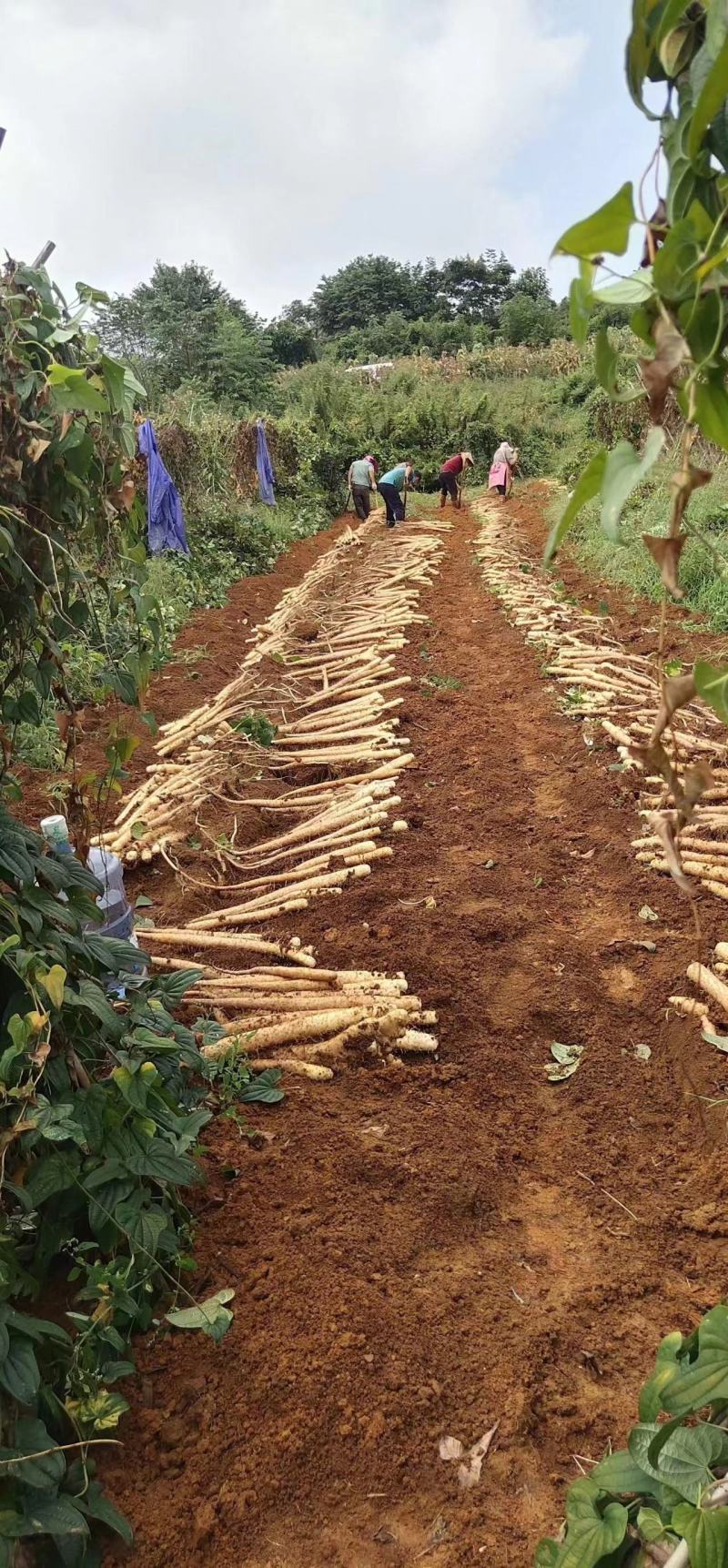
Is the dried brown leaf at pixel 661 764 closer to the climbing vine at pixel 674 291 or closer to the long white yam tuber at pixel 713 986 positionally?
the climbing vine at pixel 674 291

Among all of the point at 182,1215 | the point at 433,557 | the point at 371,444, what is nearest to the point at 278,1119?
the point at 182,1215

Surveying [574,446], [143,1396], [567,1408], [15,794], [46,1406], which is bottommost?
[567,1408]

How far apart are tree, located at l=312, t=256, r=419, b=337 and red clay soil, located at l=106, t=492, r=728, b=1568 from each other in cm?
5271

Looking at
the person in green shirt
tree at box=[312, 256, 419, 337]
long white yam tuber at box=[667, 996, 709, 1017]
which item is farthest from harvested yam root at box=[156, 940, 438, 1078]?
tree at box=[312, 256, 419, 337]

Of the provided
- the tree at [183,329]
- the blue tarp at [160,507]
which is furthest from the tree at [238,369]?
the blue tarp at [160,507]

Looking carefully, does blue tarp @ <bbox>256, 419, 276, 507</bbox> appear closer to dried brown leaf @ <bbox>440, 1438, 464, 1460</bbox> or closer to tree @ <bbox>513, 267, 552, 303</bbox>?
dried brown leaf @ <bbox>440, 1438, 464, 1460</bbox>

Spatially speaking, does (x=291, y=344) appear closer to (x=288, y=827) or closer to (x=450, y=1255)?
(x=288, y=827)

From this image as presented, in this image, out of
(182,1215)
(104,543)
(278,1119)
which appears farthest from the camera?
(278,1119)

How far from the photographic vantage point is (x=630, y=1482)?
46.9 inches

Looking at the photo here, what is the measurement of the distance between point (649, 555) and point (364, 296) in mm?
51358

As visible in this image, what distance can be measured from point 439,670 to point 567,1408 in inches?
219

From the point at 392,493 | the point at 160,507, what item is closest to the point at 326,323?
the point at 392,493

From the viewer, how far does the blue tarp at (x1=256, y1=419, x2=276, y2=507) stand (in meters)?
14.1

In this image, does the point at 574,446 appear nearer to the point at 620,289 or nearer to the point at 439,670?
the point at 439,670
